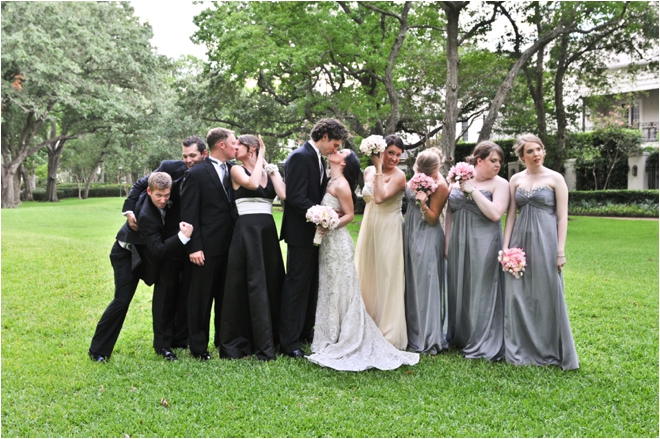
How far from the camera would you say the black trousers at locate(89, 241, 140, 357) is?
5.58 m

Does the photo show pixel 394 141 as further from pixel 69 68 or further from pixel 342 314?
pixel 69 68

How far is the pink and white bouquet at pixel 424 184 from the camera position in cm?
571

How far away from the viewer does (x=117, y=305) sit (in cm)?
557

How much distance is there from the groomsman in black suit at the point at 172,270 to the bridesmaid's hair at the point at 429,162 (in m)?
2.38

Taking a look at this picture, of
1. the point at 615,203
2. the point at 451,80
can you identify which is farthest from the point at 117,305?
the point at 615,203

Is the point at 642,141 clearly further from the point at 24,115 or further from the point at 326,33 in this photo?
the point at 24,115

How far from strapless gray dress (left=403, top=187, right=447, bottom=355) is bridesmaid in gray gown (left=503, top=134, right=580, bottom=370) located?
711mm

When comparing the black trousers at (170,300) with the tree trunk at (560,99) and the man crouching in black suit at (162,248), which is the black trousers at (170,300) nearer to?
the man crouching in black suit at (162,248)

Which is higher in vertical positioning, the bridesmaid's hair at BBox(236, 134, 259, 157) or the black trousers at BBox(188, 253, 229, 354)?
the bridesmaid's hair at BBox(236, 134, 259, 157)

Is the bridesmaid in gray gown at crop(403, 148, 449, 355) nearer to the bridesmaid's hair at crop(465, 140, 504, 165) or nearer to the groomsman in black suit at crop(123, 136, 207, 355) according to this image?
the bridesmaid's hair at crop(465, 140, 504, 165)

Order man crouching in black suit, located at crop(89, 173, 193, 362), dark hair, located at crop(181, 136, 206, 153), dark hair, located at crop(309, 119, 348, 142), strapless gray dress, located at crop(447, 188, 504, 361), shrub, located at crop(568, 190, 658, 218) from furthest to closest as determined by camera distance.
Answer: shrub, located at crop(568, 190, 658, 218) < dark hair, located at crop(181, 136, 206, 153) < strapless gray dress, located at crop(447, 188, 504, 361) < dark hair, located at crop(309, 119, 348, 142) < man crouching in black suit, located at crop(89, 173, 193, 362)

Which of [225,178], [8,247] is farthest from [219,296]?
[8,247]

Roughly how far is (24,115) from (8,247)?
24453 mm

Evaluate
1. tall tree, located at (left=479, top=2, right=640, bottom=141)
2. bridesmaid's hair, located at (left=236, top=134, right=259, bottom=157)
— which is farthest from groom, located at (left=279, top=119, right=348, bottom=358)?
tall tree, located at (left=479, top=2, right=640, bottom=141)
